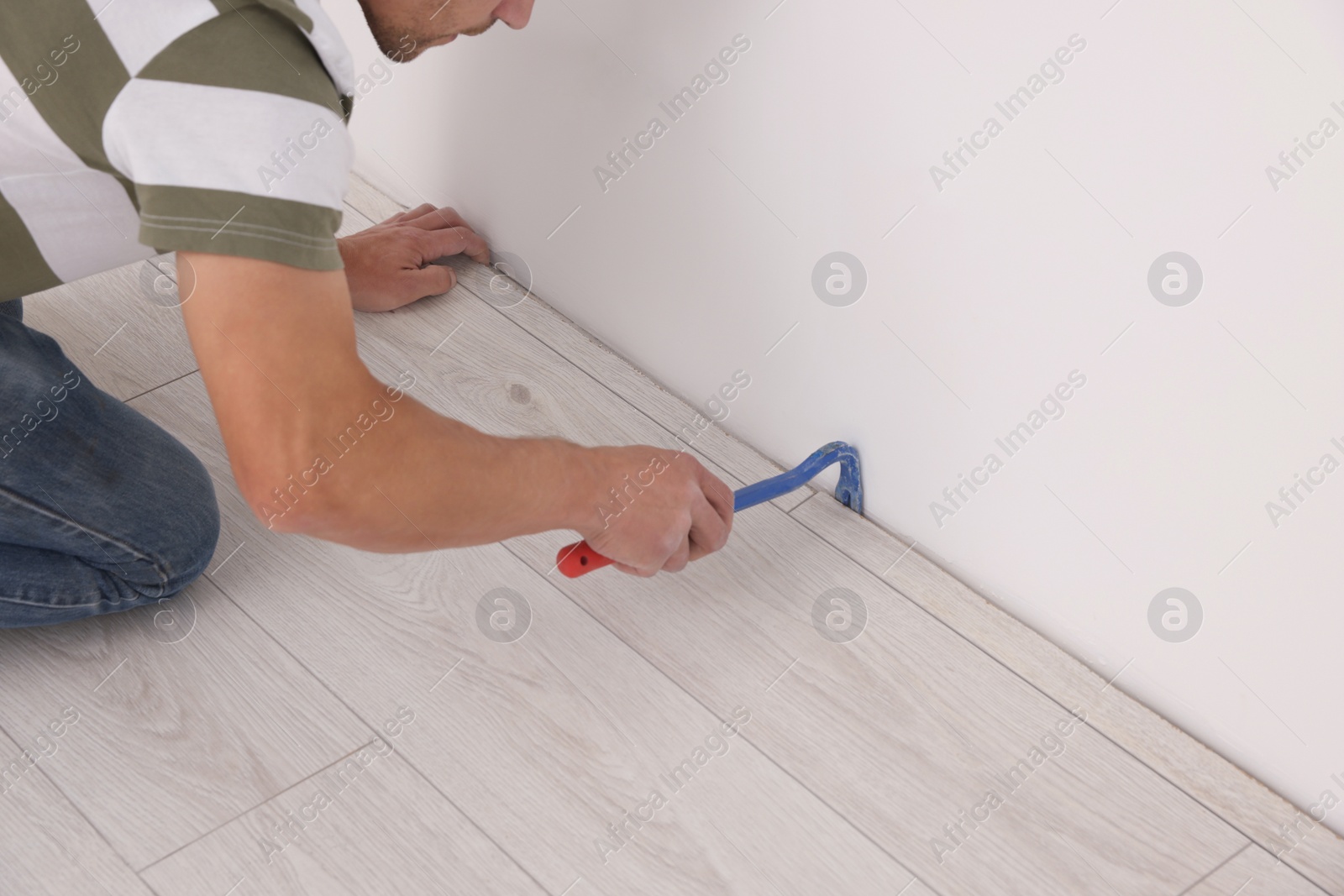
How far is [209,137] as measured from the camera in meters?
0.67

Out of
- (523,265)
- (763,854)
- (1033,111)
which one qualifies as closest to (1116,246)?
(1033,111)

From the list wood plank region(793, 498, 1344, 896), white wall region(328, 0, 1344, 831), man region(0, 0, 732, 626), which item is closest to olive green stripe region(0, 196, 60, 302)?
man region(0, 0, 732, 626)

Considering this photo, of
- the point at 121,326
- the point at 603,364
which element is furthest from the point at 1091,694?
the point at 121,326

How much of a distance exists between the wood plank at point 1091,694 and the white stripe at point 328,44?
0.66 m

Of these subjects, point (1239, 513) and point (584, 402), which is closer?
point (1239, 513)

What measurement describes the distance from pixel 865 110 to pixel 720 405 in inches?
16.1

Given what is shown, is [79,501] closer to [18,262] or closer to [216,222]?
[18,262]

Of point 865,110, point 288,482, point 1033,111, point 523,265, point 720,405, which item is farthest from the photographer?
point 523,265

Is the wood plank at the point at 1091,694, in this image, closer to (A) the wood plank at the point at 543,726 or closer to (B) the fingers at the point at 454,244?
(A) the wood plank at the point at 543,726

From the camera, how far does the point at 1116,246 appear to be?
88cm

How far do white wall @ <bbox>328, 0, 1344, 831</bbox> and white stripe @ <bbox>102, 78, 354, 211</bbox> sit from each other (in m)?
0.50

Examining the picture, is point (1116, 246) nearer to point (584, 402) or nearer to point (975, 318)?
point (975, 318)

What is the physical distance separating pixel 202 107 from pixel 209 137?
0.02 m

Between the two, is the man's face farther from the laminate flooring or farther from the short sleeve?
the laminate flooring
